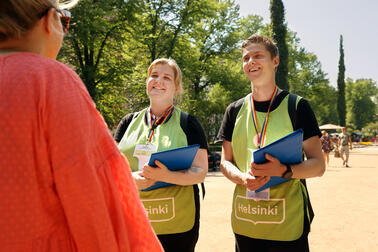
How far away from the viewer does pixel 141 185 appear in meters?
2.46

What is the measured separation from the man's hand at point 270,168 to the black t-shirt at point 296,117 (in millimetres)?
392

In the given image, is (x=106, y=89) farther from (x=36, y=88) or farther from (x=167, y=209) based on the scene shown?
(x=36, y=88)

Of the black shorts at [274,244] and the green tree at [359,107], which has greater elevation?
the green tree at [359,107]

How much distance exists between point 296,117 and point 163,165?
3.40 feet

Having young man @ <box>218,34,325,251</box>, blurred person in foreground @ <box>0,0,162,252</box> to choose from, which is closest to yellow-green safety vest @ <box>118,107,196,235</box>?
young man @ <box>218,34,325,251</box>

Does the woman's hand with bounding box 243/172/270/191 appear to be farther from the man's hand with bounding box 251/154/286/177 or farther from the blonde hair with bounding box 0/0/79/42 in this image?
the blonde hair with bounding box 0/0/79/42

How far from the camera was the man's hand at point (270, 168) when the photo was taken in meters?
2.12

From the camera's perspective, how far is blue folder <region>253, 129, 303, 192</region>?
6.36 ft

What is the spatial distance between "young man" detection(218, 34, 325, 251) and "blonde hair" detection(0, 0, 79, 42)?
154cm

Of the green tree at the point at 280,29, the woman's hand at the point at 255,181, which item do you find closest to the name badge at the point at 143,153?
the woman's hand at the point at 255,181

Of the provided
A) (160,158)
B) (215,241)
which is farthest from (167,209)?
(215,241)

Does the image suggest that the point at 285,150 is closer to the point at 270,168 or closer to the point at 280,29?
the point at 270,168

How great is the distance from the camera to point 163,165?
2334mm

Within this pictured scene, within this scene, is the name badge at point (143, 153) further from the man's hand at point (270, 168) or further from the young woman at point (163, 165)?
the man's hand at point (270, 168)
